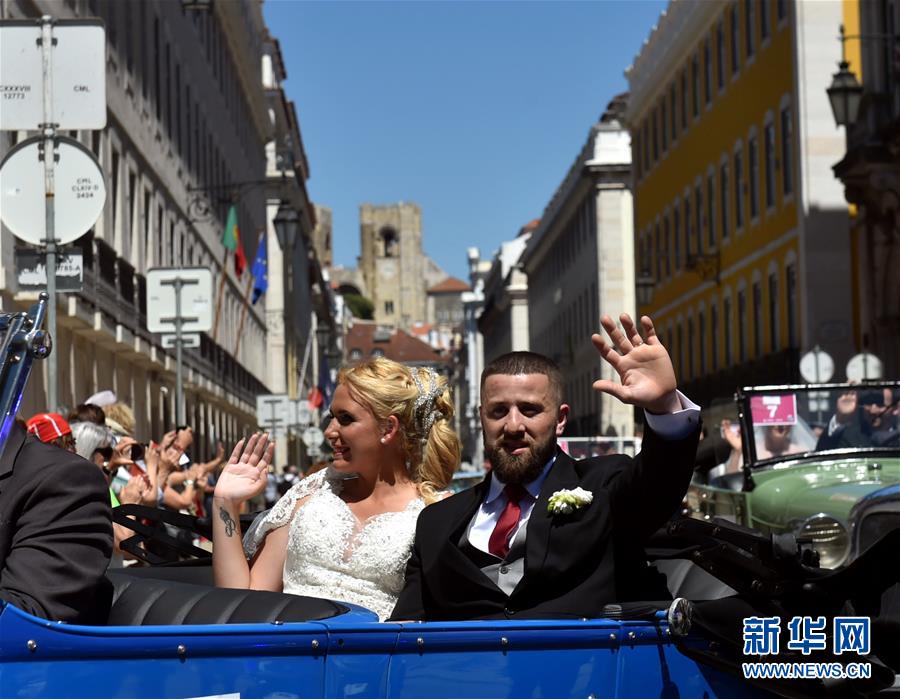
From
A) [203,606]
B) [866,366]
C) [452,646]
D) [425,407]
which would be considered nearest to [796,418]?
[425,407]

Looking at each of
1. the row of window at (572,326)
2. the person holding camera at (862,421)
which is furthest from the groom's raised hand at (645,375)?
the row of window at (572,326)

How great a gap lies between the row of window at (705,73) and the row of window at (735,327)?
550cm

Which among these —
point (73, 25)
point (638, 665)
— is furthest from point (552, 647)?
point (73, 25)

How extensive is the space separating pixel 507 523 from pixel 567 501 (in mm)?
334

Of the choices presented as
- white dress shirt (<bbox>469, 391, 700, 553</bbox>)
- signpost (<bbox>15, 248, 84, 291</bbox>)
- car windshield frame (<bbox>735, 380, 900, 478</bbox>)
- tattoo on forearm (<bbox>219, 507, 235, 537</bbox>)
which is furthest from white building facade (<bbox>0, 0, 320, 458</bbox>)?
white dress shirt (<bbox>469, 391, 700, 553</bbox>)

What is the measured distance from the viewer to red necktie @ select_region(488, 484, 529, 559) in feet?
18.8

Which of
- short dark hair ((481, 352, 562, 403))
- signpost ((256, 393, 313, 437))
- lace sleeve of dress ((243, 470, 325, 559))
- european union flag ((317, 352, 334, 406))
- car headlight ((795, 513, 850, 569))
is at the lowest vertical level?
car headlight ((795, 513, 850, 569))

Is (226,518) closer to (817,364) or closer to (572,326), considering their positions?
(817,364)

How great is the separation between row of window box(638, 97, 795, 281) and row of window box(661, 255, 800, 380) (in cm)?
160

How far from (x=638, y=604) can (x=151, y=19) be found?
32.8 metres

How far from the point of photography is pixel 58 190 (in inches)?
461

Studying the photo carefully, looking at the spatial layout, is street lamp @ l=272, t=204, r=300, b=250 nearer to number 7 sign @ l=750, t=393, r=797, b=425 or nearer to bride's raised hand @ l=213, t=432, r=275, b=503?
number 7 sign @ l=750, t=393, r=797, b=425

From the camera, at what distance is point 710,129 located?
51.9 metres

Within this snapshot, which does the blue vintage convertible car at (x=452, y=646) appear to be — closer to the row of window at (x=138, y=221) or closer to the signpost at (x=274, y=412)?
the row of window at (x=138, y=221)
